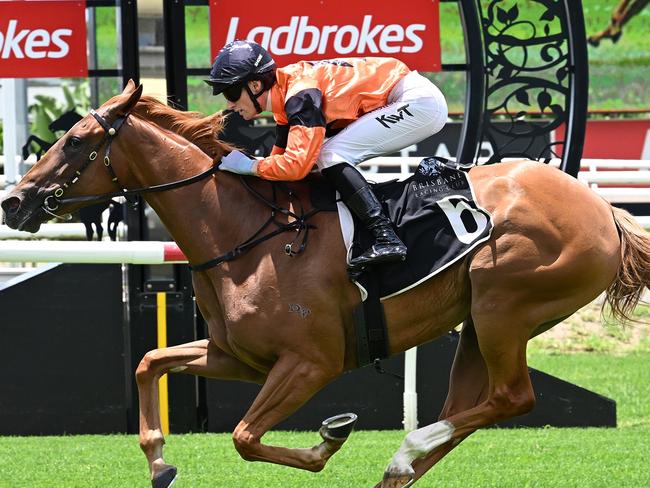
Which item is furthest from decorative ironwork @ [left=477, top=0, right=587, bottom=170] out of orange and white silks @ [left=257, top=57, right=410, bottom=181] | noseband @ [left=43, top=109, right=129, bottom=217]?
noseband @ [left=43, top=109, right=129, bottom=217]

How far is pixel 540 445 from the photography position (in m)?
6.85

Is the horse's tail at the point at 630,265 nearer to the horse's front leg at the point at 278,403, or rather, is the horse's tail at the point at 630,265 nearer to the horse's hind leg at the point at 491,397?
the horse's hind leg at the point at 491,397

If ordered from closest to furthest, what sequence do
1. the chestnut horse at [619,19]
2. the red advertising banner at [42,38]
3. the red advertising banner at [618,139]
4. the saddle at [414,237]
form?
the saddle at [414,237] < the red advertising banner at [42,38] < the red advertising banner at [618,139] < the chestnut horse at [619,19]

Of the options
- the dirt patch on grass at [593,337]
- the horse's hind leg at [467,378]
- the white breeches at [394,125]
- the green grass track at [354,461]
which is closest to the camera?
the white breeches at [394,125]

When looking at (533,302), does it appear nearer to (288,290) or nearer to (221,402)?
(288,290)

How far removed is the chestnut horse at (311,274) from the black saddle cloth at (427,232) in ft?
0.19

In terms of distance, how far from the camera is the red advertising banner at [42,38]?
747 centimetres

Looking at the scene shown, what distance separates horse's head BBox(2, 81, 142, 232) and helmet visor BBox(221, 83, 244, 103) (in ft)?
1.18

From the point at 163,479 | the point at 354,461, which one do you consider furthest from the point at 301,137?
the point at 354,461

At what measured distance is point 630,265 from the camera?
5.26 meters

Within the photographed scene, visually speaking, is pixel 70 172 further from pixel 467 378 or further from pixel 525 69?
pixel 525 69

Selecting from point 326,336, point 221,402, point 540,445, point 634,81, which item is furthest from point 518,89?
point 634,81

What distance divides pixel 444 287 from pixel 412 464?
0.74m

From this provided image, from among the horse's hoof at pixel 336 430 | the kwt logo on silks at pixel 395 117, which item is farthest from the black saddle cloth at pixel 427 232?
the horse's hoof at pixel 336 430
